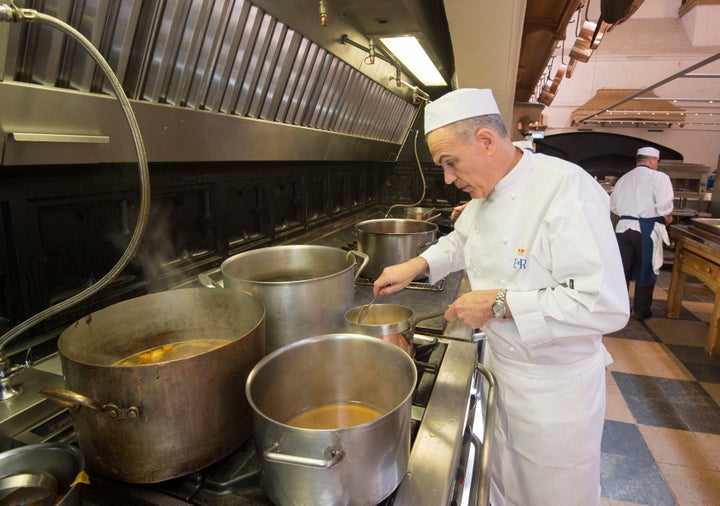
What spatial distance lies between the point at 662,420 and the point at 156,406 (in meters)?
3.20

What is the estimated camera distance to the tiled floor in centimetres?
208

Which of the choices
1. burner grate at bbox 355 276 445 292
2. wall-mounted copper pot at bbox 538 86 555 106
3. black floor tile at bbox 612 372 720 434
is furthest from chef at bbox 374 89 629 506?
wall-mounted copper pot at bbox 538 86 555 106

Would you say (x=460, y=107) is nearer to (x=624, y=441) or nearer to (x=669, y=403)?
(x=624, y=441)

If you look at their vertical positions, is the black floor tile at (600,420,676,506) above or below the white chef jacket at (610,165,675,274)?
below

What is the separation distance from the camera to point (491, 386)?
1274 millimetres

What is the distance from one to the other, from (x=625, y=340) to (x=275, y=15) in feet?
13.8

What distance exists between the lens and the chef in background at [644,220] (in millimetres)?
4574

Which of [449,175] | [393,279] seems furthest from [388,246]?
[449,175]

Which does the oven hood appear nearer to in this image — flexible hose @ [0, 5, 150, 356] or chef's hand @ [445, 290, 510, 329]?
flexible hose @ [0, 5, 150, 356]

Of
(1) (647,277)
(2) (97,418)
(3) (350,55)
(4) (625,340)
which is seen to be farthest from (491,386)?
(1) (647,277)

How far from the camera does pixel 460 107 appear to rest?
115cm

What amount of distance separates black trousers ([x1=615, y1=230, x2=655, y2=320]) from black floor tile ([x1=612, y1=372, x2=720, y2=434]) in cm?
157

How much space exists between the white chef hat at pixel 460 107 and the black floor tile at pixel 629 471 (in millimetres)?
2062

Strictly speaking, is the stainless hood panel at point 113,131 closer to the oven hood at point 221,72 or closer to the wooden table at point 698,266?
the oven hood at point 221,72
